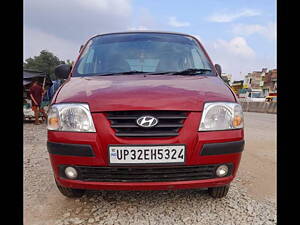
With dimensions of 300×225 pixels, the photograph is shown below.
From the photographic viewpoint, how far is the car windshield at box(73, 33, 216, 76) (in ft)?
8.21

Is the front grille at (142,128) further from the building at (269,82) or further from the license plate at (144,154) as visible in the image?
the building at (269,82)

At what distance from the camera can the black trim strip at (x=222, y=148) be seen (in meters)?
1.76

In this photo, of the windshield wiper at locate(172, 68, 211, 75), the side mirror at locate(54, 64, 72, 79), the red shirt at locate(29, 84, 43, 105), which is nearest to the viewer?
the windshield wiper at locate(172, 68, 211, 75)

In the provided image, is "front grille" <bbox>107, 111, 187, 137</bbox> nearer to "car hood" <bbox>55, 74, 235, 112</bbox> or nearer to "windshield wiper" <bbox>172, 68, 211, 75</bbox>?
"car hood" <bbox>55, 74, 235, 112</bbox>

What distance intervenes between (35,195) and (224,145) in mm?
1899

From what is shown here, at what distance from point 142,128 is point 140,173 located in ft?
1.09

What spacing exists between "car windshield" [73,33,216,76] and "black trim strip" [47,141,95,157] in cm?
89

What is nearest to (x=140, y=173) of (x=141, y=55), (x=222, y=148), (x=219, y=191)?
(x=222, y=148)

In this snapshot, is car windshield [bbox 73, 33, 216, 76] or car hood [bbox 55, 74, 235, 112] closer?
car hood [bbox 55, 74, 235, 112]

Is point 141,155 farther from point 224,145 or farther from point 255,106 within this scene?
point 255,106

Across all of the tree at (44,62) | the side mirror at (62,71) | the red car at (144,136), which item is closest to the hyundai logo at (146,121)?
the red car at (144,136)

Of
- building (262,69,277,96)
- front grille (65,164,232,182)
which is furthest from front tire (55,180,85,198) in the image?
building (262,69,277,96)

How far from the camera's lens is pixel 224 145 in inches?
70.7

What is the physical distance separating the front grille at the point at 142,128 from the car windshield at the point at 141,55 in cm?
75
